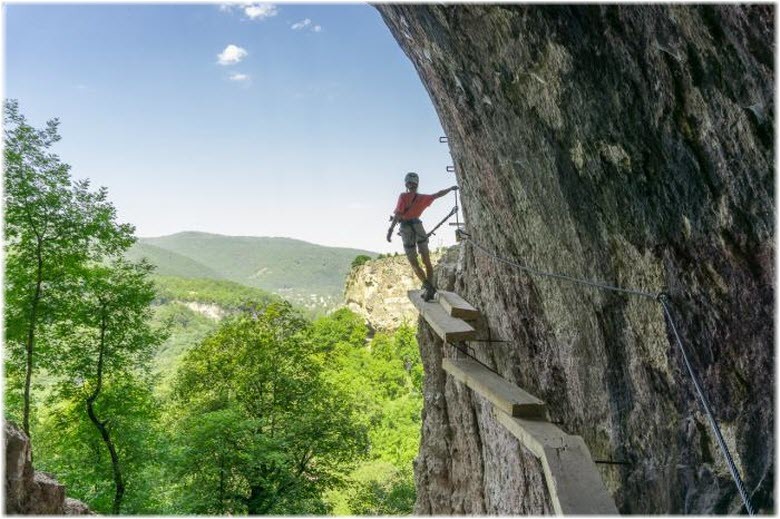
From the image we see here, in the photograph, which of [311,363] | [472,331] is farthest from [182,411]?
[472,331]

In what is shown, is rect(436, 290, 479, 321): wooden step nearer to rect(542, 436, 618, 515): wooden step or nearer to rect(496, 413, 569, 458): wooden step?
rect(496, 413, 569, 458): wooden step

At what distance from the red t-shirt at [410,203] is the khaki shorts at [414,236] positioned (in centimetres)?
24

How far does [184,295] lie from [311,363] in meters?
102

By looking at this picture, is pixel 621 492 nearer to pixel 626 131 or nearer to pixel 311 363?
pixel 626 131

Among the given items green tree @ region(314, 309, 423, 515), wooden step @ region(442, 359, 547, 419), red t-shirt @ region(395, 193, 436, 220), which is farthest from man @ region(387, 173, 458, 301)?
green tree @ region(314, 309, 423, 515)

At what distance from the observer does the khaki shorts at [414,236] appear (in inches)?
330

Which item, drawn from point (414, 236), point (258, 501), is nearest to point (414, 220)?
point (414, 236)

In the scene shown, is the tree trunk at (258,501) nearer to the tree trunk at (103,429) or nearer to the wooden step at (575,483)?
the tree trunk at (103,429)

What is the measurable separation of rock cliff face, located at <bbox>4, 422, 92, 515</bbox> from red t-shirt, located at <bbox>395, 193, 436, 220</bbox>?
682 centimetres

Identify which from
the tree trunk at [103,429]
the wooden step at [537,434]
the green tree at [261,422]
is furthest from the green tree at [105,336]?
the wooden step at [537,434]

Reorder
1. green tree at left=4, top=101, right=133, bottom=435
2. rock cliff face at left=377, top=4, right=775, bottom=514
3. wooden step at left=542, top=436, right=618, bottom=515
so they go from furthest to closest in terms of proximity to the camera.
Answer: green tree at left=4, top=101, right=133, bottom=435, wooden step at left=542, top=436, right=618, bottom=515, rock cliff face at left=377, top=4, right=775, bottom=514

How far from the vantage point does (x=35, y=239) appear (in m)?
14.0

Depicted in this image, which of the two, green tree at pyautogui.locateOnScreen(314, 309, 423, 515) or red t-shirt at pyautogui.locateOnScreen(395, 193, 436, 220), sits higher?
red t-shirt at pyautogui.locateOnScreen(395, 193, 436, 220)

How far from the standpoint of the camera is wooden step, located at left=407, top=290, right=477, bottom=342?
20.7 feet
